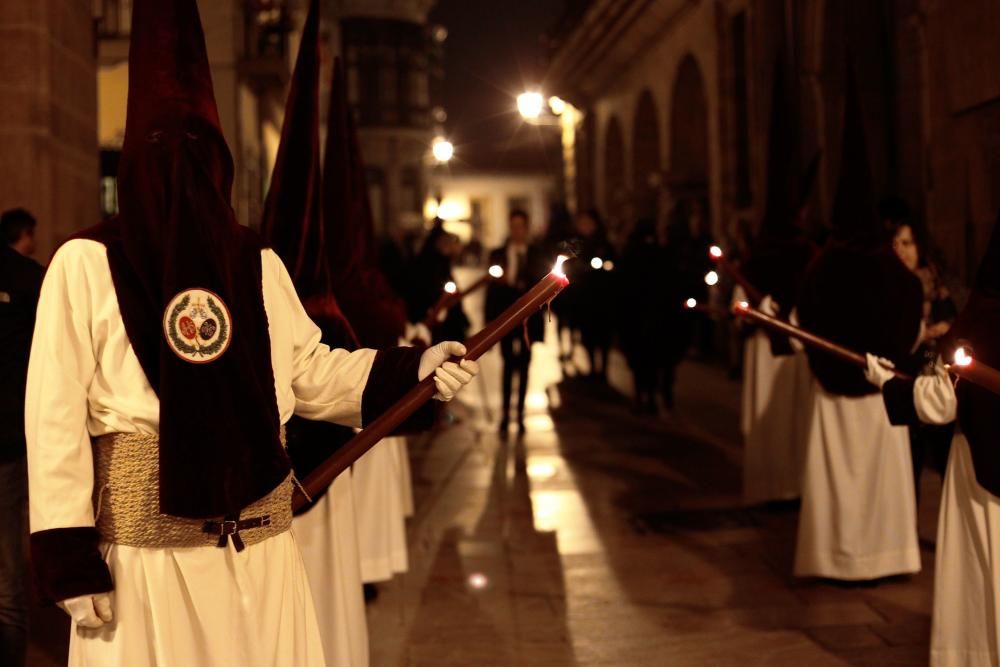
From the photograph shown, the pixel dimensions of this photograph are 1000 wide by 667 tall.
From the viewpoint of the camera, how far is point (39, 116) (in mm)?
7793

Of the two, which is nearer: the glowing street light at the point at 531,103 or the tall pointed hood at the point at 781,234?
the tall pointed hood at the point at 781,234

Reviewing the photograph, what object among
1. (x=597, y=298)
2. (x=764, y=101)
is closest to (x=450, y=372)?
(x=597, y=298)

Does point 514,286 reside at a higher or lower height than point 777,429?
higher

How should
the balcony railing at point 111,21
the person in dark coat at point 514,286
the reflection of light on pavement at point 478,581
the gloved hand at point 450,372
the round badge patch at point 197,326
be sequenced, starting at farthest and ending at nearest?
the balcony railing at point 111,21
the person in dark coat at point 514,286
the reflection of light on pavement at point 478,581
the gloved hand at point 450,372
the round badge patch at point 197,326

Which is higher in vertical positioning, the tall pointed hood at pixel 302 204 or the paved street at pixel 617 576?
the tall pointed hood at pixel 302 204

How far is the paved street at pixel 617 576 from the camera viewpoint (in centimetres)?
557

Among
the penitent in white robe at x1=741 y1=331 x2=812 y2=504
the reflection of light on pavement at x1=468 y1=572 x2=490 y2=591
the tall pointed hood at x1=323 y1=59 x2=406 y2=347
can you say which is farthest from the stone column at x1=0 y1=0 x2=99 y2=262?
the penitent in white robe at x1=741 y1=331 x2=812 y2=504

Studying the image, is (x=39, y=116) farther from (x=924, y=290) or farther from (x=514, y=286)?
(x=924, y=290)

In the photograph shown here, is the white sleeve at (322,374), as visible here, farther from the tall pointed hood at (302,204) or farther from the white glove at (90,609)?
the tall pointed hood at (302,204)

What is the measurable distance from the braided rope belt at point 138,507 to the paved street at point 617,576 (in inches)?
102

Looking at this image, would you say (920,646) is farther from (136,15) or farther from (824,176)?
(824,176)

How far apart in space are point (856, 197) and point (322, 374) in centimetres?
384

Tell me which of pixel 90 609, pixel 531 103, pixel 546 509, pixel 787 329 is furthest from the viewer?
pixel 531 103

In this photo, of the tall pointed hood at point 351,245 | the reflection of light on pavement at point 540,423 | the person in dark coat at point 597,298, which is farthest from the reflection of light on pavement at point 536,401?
the tall pointed hood at point 351,245
